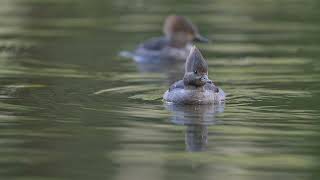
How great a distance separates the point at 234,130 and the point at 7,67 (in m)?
7.37

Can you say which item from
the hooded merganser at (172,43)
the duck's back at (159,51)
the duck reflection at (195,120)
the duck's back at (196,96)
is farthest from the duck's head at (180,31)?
the duck reflection at (195,120)

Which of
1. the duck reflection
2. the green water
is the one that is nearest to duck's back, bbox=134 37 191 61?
the green water

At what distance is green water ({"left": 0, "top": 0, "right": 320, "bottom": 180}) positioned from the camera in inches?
416

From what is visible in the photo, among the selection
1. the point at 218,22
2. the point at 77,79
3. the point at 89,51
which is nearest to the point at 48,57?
the point at 89,51

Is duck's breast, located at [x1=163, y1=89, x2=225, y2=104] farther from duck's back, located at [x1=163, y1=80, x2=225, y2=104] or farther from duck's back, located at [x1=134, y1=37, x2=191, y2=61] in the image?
duck's back, located at [x1=134, y1=37, x2=191, y2=61]

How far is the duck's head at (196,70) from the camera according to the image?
14425 millimetres

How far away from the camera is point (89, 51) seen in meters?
21.2

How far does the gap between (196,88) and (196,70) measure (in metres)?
0.26

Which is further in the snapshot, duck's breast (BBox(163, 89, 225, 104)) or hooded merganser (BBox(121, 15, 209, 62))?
hooded merganser (BBox(121, 15, 209, 62))

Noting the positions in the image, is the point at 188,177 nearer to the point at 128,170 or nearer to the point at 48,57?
the point at 128,170

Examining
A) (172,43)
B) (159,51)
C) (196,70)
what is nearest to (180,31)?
(172,43)

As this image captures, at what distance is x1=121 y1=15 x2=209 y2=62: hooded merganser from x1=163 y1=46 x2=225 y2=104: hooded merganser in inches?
267

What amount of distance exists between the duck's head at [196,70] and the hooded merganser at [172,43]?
6.80 metres

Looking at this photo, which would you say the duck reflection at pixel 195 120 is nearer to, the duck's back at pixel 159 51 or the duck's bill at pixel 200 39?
the duck's back at pixel 159 51
